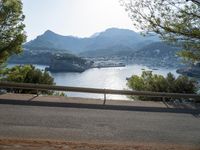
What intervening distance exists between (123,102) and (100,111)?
9.70ft

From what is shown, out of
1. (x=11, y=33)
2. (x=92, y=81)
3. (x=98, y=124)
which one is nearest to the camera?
(x=98, y=124)

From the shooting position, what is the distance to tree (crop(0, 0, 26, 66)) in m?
32.0

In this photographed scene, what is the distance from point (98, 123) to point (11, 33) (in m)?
21.4

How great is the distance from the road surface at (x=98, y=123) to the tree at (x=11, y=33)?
1709 cm

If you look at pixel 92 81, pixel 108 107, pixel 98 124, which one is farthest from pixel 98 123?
pixel 92 81

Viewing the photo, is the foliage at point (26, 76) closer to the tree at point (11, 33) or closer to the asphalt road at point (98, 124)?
the tree at point (11, 33)

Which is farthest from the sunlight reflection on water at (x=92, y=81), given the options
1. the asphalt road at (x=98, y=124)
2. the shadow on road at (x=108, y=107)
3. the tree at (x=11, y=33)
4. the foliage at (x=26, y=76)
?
the asphalt road at (x=98, y=124)

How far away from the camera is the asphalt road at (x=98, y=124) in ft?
36.8

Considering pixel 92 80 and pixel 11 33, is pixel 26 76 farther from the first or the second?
pixel 92 80

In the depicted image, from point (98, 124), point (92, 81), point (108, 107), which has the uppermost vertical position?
point (92, 81)

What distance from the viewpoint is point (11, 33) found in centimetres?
3272

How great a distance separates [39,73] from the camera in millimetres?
33312

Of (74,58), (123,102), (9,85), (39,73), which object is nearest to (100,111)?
(123,102)

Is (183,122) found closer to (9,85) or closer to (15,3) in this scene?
(9,85)
